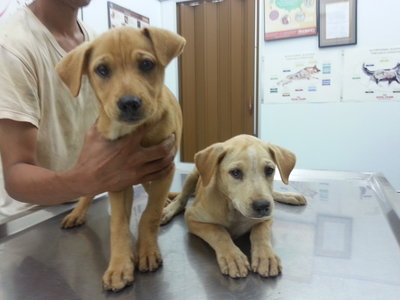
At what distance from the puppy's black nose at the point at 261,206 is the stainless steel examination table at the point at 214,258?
13cm

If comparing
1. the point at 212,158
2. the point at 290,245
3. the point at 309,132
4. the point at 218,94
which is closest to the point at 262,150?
the point at 212,158

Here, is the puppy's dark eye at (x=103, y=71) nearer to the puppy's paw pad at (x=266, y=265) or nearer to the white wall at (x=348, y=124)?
the puppy's paw pad at (x=266, y=265)

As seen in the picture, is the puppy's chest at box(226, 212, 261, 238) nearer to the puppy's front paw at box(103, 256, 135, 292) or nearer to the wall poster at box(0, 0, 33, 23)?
the puppy's front paw at box(103, 256, 135, 292)

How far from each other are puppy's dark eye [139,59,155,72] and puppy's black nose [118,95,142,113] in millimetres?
104

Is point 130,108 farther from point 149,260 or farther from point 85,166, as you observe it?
point 149,260

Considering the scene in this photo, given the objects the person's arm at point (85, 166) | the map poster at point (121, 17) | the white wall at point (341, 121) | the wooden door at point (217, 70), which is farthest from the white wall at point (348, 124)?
the person's arm at point (85, 166)

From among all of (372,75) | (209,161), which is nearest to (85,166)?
(209,161)

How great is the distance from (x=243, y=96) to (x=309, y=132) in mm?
654

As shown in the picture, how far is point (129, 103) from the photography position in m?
0.67

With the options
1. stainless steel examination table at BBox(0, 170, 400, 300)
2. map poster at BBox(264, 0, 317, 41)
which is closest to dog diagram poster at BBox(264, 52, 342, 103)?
map poster at BBox(264, 0, 317, 41)

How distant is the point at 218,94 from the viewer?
301 cm

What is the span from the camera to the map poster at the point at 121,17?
2404 mm

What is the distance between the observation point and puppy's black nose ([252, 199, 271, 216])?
753mm

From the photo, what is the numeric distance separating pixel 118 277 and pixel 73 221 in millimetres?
414
